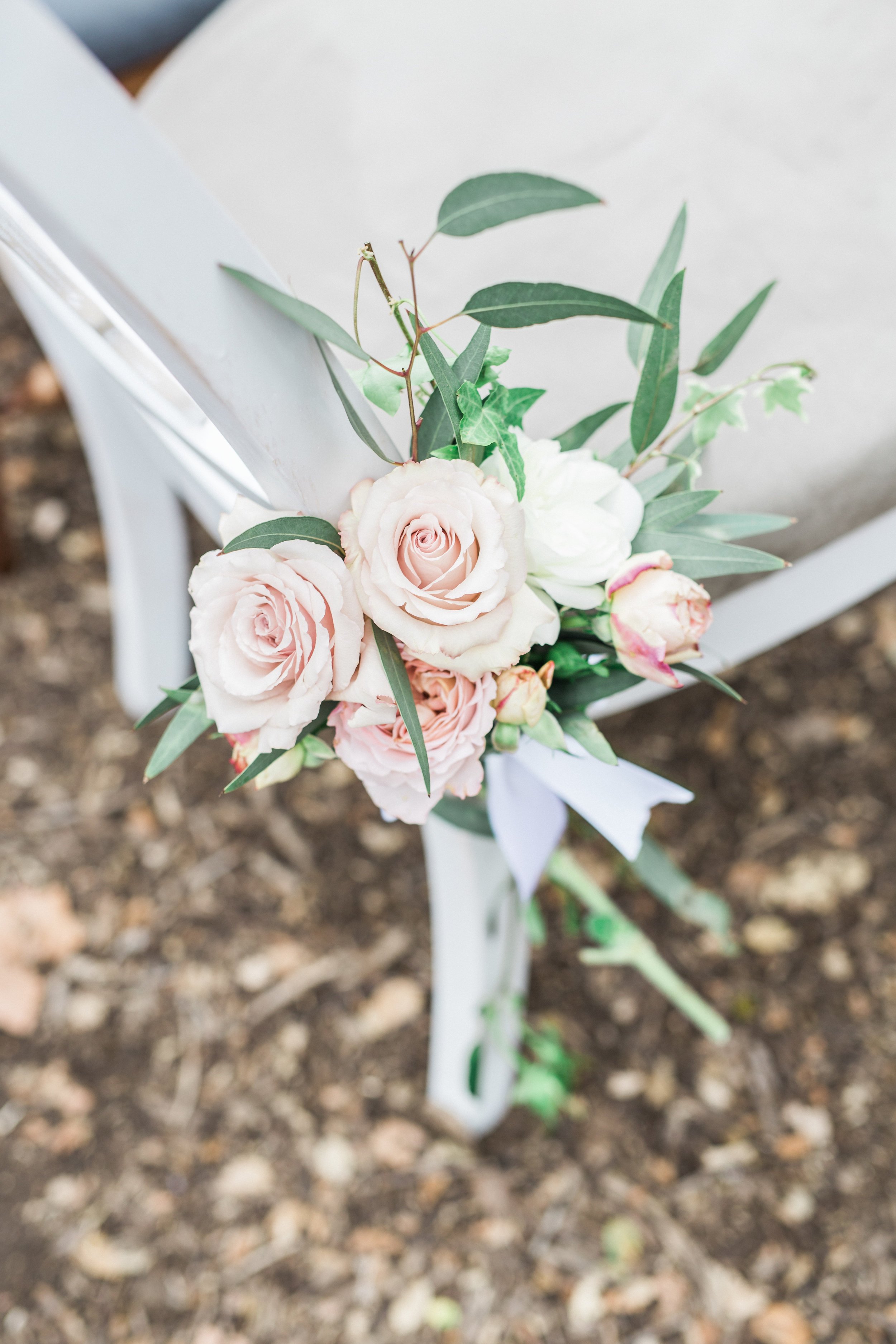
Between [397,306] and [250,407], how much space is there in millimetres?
74

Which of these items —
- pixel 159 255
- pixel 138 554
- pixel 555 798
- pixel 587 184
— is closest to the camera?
pixel 159 255

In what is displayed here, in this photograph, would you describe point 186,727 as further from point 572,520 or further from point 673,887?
point 673,887

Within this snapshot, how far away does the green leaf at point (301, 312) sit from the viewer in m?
0.39

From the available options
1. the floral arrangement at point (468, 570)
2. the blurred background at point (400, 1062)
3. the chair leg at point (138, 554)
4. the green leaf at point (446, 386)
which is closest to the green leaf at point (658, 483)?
the floral arrangement at point (468, 570)

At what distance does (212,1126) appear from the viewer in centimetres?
115

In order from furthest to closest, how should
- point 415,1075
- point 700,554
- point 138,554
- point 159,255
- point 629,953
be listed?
point 138,554
point 415,1075
point 629,953
point 700,554
point 159,255

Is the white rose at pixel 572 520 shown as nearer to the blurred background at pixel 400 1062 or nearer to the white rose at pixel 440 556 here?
the white rose at pixel 440 556

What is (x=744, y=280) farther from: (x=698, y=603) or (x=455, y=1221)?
(x=455, y=1221)

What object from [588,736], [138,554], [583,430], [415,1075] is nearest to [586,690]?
[588,736]

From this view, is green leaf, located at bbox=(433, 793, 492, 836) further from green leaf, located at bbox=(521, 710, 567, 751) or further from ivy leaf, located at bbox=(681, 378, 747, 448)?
ivy leaf, located at bbox=(681, 378, 747, 448)

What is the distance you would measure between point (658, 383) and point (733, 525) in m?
0.09

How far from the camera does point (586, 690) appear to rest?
1.80ft

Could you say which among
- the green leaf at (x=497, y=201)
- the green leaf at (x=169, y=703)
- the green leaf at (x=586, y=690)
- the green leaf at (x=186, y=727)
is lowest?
the green leaf at (x=586, y=690)

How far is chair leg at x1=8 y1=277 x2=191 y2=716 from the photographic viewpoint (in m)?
1.19
